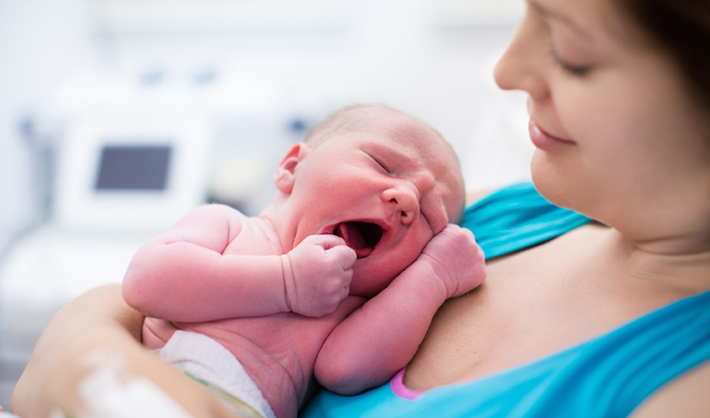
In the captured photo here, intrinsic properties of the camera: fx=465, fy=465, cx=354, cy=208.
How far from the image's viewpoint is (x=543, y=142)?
66cm

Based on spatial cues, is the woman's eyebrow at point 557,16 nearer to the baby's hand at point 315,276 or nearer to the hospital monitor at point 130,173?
the baby's hand at point 315,276

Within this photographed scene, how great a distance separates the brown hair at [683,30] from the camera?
496 mm

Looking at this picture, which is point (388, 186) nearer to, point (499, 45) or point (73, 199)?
point (73, 199)

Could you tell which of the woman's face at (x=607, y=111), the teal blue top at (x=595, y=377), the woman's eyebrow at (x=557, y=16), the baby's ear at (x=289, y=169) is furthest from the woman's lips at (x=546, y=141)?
the baby's ear at (x=289, y=169)

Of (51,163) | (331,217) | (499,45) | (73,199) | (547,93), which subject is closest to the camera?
(547,93)

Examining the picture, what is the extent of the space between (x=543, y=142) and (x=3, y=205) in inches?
92.5

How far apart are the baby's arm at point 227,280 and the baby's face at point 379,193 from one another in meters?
0.08

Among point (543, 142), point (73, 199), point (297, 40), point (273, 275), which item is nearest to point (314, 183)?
point (273, 275)

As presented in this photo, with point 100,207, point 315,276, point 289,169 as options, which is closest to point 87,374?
point 315,276

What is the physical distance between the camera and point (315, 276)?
28.5 inches

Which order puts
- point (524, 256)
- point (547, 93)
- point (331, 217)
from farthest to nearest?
point (524, 256), point (331, 217), point (547, 93)

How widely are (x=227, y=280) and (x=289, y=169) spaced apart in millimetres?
349

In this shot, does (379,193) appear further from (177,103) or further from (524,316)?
(177,103)

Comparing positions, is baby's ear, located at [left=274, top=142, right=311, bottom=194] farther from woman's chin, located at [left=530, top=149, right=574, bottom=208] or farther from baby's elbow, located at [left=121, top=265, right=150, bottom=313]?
woman's chin, located at [left=530, top=149, right=574, bottom=208]
